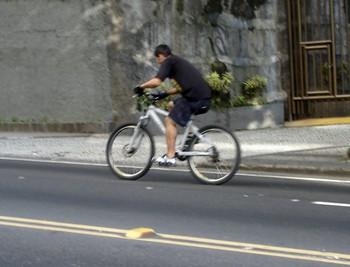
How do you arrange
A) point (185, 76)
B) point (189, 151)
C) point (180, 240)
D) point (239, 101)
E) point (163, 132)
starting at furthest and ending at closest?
point (239, 101) → point (163, 132) → point (189, 151) → point (185, 76) → point (180, 240)

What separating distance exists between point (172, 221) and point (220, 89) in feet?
29.3

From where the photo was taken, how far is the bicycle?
889 cm

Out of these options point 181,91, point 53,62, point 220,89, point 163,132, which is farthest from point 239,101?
point 181,91

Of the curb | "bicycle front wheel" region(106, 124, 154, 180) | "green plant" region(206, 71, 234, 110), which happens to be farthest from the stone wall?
"bicycle front wheel" region(106, 124, 154, 180)

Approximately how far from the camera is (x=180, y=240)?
601 cm

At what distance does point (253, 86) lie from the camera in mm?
16062

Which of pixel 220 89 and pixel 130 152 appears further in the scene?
pixel 220 89

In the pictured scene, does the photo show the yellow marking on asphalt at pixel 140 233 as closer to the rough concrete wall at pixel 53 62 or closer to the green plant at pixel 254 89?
the rough concrete wall at pixel 53 62

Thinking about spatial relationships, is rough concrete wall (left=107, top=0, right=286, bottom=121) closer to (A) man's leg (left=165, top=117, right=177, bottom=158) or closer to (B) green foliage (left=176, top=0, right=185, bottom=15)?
(B) green foliage (left=176, top=0, right=185, bottom=15)

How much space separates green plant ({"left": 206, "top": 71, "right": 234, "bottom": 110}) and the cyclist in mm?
6347

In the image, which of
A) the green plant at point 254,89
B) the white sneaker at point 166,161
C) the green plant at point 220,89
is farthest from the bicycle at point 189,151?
the green plant at point 254,89

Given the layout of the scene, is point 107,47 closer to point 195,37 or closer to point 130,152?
point 195,37

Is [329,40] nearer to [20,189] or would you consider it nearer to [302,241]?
[20,189]

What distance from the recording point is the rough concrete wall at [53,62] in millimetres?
15125
